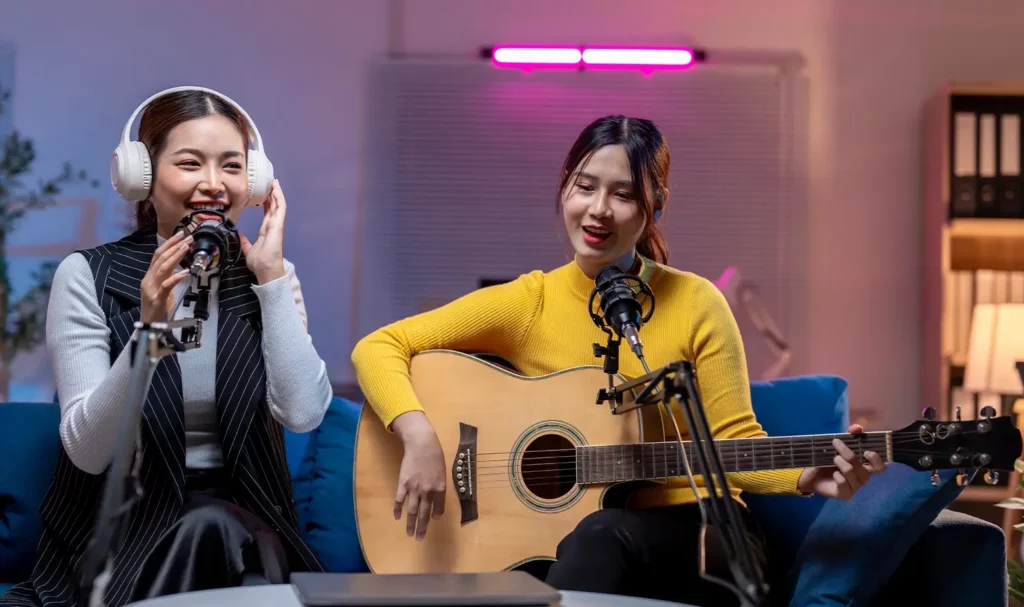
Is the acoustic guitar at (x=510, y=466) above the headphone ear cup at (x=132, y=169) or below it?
below

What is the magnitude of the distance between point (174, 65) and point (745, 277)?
212 centimetres

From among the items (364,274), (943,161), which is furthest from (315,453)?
(943,161)

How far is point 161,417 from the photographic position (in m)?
1.69

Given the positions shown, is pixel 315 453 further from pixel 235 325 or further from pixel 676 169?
pixel 676 169

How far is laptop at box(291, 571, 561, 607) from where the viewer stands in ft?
3.56

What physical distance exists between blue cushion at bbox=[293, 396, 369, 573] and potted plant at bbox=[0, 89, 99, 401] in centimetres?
183

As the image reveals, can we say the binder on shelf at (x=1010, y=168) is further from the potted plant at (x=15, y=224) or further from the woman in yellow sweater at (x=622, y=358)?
the potted plant at (x=15, y=224)

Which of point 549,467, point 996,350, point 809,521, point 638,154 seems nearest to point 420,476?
point 549,467

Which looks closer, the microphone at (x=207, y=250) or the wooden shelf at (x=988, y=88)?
the microphone at (x=207, y=250)

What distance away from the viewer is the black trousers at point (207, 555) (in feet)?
4.84

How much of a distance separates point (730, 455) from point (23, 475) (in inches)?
54.4

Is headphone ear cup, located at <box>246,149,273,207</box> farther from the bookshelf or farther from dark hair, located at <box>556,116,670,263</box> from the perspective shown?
the bookshelf

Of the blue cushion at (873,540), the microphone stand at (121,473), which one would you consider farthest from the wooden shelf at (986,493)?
the microphone stand at (121,473)

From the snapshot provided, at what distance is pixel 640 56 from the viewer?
12.0 ft
